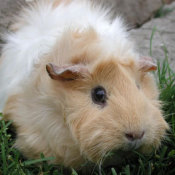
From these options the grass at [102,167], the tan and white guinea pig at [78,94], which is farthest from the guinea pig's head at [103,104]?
the grass at [102,167]

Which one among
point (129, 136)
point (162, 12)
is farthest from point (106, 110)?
point (162, 12)

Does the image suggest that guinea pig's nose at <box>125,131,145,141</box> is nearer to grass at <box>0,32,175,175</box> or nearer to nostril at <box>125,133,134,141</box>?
nostril at <box>125,133,134,141</box>

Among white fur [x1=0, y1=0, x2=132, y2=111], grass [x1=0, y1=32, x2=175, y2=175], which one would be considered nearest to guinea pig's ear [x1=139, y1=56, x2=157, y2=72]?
white fur [x1=0, y1=0, x2=132, y2=111]

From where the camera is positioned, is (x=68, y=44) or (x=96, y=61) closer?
(x=96, y=61)

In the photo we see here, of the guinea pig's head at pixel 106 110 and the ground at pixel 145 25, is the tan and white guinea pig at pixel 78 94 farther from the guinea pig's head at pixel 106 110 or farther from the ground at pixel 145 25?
the ground at pixel 145 25

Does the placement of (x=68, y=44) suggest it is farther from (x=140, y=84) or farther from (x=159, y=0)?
(x=159, y=0)

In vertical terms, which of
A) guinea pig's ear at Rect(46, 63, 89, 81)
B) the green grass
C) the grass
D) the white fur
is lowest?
the grass

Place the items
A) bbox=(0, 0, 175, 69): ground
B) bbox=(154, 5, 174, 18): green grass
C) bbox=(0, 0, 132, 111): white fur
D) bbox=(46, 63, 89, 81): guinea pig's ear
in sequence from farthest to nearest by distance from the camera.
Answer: bbox=(154, 5, 174, 18): green grass
bbox=(0, 0, 175, 69): ground
bbox=(0, 0, 132, 111): white fur
bbox=(46, 63, 89, 81): guinea pig's ear

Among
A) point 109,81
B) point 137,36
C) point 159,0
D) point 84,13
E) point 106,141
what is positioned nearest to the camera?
point 106,141

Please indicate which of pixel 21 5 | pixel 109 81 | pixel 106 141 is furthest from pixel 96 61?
pixel 21 5
